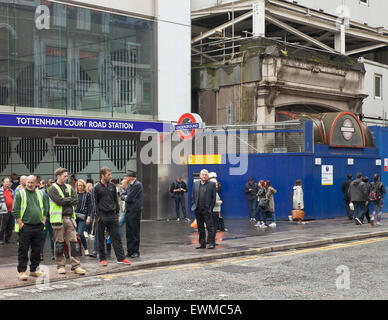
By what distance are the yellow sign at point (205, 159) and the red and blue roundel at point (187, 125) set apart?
2209 mm

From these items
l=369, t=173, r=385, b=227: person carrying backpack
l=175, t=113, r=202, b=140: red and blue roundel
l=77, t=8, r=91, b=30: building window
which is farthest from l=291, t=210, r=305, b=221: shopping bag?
l=77, t=8, r=91, b=30: building window

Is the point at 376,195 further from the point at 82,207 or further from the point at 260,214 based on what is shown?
the point at 82,207

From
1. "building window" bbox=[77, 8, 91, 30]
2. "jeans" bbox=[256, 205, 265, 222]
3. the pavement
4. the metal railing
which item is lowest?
the pavement

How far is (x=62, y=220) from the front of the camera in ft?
35.6

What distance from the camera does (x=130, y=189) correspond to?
503 inches

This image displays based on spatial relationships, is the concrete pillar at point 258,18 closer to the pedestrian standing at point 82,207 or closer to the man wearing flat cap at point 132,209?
the man wearing flat cap at point 132,209

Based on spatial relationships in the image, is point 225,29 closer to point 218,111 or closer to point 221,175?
point 218,111

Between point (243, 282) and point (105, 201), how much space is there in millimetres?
3223

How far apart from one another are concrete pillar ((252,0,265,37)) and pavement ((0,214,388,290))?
8.13m

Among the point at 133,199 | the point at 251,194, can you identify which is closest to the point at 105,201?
the point at 133,199

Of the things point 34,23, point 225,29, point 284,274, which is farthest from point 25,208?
point 225,29

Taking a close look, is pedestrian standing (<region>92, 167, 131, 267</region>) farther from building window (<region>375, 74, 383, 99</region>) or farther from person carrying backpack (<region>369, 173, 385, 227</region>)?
building window (<region>375, 74, 383, 99</region>)

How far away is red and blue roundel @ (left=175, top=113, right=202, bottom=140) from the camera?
20.7 meters

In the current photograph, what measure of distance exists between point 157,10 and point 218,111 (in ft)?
18.2
